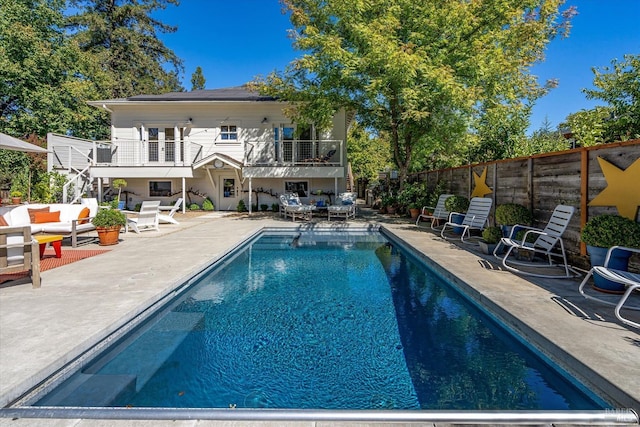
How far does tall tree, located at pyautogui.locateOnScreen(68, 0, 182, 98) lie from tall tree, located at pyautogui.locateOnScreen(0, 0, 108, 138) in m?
4.31

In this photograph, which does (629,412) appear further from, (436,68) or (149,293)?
(436,68)

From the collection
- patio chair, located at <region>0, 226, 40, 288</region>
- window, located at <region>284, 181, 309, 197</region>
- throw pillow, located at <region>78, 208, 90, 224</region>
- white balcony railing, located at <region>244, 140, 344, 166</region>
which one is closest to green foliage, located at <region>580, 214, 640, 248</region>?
patio chair, located at <region>0, 226, 40, 288</region>

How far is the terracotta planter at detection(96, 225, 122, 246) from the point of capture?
8195 millimetres

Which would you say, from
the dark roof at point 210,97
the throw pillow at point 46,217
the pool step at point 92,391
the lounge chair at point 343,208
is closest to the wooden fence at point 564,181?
the lounge chair at point 343,208

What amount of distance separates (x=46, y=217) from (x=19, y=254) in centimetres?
452

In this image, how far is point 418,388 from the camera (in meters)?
2.95

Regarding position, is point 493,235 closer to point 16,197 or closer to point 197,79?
point 16,197

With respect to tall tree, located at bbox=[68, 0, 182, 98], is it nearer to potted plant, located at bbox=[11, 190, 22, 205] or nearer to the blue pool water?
potted plant, located at bbox=[11, 190, 22, 205]

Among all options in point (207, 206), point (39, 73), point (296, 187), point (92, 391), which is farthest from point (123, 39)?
point (92, 391)

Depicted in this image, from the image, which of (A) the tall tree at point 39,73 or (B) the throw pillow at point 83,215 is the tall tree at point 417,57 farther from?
(A) the tall tree at point 39,73

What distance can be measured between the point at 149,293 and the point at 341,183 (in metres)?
13.5

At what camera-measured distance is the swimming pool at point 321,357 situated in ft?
Answer: 9.04

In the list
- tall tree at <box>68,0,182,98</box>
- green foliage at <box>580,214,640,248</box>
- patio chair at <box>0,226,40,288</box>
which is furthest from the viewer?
tall tree at <box>68,0,182,98</box>

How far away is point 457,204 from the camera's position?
10141mm
